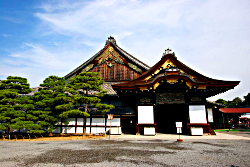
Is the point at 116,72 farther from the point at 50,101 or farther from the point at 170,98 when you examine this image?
the point at 50,101

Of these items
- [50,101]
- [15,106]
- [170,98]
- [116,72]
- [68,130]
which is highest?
[116,72]

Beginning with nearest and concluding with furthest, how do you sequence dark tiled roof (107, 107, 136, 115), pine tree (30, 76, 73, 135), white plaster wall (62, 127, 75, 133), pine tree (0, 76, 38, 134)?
pine tree (0, 76, 38, 134) < pine tree (30, 76, 73, 135) < dark tiled roof (107, 107, 136, 115) < white plaster wall (62, 127, 75, 133)

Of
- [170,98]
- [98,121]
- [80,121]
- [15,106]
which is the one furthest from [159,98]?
[15,106]

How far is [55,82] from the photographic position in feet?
55.1

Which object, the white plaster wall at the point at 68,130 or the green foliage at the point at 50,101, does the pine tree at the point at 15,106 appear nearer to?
the green foliage at the point at 50,101

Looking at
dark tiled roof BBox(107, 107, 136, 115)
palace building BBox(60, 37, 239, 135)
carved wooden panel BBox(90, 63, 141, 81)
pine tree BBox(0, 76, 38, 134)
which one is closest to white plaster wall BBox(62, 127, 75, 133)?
palace building BBox(60, 37, 239, 135)

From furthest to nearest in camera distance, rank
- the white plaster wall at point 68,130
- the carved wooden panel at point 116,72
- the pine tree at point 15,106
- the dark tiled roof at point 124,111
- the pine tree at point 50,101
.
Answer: the carved wooden panel at point 116,72 → the white plaster wall at point 68,130 → the dark tiled roof at point 124,111 → the pine tree at point 50,101 → the pine tree at point 15,106

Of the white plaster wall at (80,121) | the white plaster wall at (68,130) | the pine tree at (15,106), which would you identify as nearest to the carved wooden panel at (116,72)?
the white plaster wall at (80,121)

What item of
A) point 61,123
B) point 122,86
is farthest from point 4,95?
point 122,86

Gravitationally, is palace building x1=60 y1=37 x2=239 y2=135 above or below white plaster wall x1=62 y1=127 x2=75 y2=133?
above

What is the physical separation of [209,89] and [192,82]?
74.6 inches

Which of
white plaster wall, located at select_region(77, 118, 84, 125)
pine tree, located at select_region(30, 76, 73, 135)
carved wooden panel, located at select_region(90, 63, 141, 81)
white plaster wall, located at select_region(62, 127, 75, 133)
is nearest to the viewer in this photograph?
pine tree, located at select_region(30, 76, 73, 135)

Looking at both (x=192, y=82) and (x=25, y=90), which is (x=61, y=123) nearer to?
(x=25, y=90)

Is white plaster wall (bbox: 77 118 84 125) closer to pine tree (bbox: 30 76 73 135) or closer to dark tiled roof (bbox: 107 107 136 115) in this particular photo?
pine tree (bbox: 30 76 73 135)
